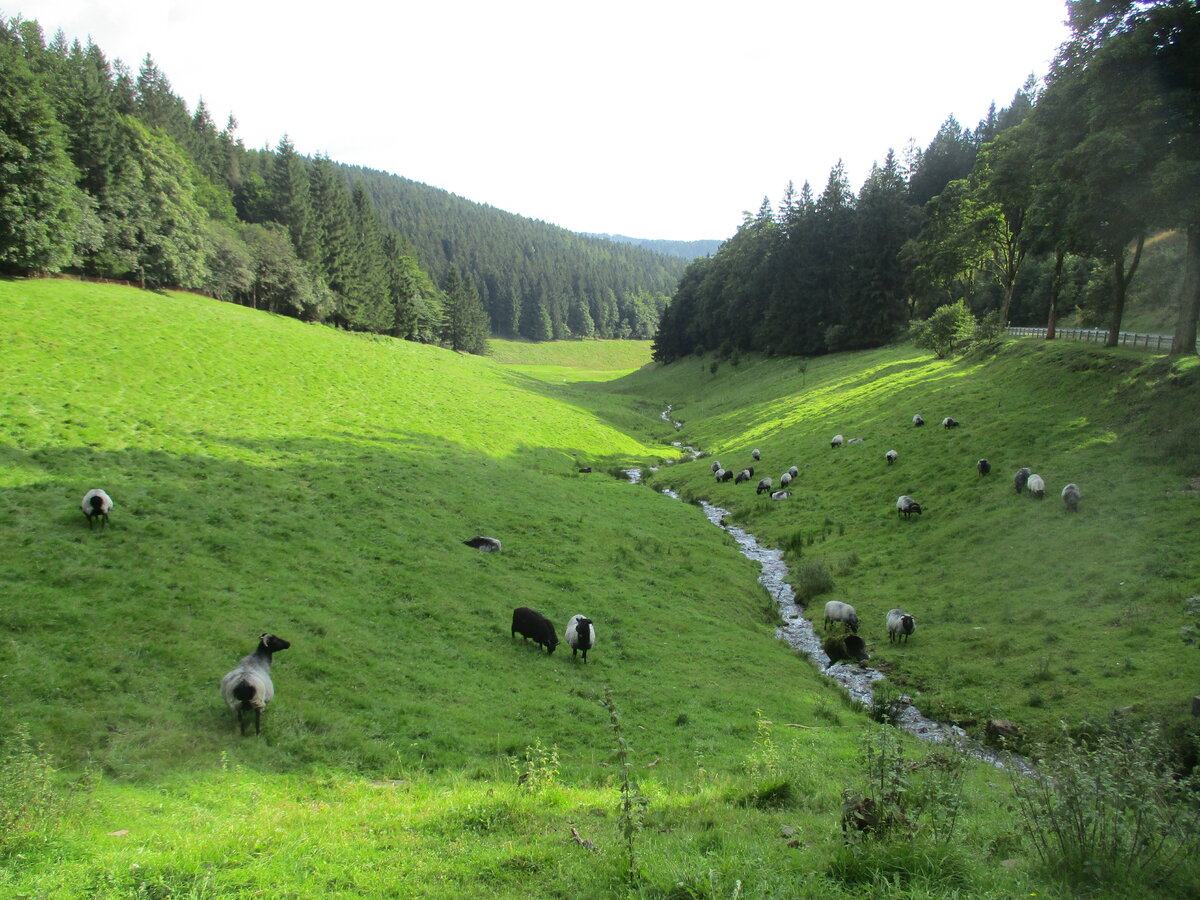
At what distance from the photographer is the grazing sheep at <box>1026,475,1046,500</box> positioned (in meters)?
24.5

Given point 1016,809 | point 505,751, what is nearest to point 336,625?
point 505,751

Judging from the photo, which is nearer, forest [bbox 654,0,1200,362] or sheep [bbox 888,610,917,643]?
sheep [bbox 888,610,917,643]

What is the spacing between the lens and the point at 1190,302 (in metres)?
28.0

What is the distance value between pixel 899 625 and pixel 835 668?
2.60 meters

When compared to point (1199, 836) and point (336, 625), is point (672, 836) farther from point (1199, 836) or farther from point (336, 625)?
point (336, 625)

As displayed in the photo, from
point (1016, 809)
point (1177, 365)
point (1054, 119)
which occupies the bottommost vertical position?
point (1016, 809)

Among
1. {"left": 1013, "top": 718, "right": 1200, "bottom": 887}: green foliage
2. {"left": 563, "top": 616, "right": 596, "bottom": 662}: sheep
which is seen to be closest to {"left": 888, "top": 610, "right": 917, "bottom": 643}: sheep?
{"left": 563, "top": 616, "right": 596, "bottom": 662}: sheep

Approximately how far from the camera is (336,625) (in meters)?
15.6

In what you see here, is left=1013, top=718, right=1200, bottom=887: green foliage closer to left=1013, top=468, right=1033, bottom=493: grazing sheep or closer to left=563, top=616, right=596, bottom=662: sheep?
left=563, top=616, right=596, bottom=662: sheep

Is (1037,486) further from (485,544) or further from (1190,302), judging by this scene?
(485,544)

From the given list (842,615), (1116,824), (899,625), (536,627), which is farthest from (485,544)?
(1116,824)

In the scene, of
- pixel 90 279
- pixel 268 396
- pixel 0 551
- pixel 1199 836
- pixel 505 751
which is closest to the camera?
pixel 1199 836

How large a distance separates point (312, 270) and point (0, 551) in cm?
6863

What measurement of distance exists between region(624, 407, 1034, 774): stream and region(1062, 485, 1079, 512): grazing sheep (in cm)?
1091
